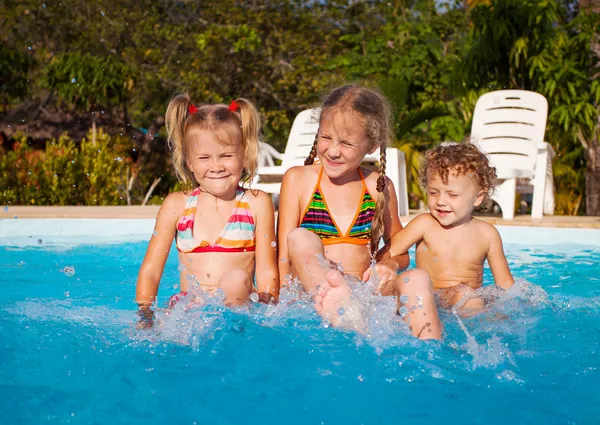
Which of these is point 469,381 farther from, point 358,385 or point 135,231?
point 135,231

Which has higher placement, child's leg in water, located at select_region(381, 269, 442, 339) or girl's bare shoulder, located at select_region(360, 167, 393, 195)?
girl's bare shoulder, located at select_region(360, 167, 393, 195)

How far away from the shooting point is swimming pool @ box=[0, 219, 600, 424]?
218cm

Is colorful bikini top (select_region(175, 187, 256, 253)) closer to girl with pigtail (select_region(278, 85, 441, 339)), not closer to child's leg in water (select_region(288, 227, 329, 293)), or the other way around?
girl with pigtail (select_region(278, 85, 441, 339))

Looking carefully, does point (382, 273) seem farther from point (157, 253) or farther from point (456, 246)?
point (157, 253)

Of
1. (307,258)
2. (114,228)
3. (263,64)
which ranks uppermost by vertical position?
(263,64)

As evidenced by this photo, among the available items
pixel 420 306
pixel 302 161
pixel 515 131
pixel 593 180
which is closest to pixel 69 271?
pixel 420 306

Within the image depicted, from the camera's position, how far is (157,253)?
3297 mm

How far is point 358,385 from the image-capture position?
2346mm

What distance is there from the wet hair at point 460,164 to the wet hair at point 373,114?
0.80 ft

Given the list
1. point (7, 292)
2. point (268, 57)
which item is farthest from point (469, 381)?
point (268, 57)

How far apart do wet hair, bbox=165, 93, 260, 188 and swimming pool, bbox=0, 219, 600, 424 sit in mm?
754

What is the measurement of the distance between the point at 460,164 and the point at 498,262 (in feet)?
1.83

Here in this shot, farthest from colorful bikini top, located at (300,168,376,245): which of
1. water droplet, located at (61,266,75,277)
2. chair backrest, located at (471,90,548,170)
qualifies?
chair backrest, located at (471,90,548,170)

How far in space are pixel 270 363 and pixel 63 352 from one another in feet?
2.70
